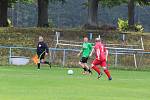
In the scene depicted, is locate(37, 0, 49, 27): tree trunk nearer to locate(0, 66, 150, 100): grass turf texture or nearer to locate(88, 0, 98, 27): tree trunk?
locate(88, 0, 98, 27): tree trunk

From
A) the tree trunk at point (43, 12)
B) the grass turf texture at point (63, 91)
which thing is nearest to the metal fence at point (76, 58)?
the tree trunk at point (43, 12)

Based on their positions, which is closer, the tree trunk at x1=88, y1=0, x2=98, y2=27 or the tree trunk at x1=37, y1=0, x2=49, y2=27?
the tree trunk at x1=88, y1=0, x2=98, y2=27

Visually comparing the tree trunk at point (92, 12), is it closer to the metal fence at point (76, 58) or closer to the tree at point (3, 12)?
the tree at point (3, 12)

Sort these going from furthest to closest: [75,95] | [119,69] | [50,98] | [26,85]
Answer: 1. [119,69]
2. [26,85]
3. [75,95]
4. [50,98]

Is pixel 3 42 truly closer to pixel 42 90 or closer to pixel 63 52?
pixel 63 52

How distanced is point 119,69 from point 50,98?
20.8m

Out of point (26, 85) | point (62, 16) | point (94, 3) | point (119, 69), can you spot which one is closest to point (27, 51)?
point (119, 69)

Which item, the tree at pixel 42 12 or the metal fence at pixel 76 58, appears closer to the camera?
the metal fence at pixel 76 58

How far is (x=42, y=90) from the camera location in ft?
60.7

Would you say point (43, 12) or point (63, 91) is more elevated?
point (43, 12)

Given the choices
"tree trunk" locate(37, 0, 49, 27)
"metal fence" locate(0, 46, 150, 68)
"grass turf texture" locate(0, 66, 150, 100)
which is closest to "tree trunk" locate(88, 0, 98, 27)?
"tree trunk" locate(37, 0, 49, 27)

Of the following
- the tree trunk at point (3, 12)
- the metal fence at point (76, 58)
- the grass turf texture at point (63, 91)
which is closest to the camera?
the grass turf texture at point (63, 91)

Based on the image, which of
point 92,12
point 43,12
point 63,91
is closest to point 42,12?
point 43,12

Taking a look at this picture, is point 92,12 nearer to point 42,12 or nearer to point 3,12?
point 42,12
